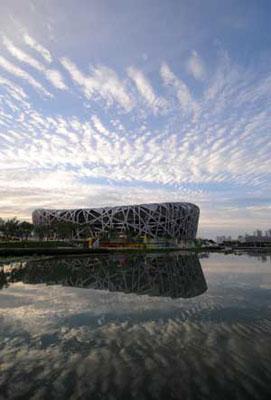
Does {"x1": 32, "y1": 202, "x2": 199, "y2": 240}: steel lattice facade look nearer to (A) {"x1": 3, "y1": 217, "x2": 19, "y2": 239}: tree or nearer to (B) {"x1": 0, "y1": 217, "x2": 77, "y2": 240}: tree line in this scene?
(B) {"x1": 0, "y1": 217, "x2": 77, "y2": 240}: tree line

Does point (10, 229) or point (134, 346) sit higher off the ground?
point (10, 229)

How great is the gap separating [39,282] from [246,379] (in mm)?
19291

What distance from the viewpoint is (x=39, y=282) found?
23.8 m

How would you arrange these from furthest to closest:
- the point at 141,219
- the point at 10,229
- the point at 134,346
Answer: the point at 141,219 → the point at 10,229 → the point at 134,346

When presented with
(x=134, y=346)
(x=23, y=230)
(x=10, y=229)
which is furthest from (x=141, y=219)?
(x=134, y=346)

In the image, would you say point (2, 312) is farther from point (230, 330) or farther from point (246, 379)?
point (246, 379)

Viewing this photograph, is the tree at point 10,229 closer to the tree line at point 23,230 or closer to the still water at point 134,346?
the tree line at point 23,230

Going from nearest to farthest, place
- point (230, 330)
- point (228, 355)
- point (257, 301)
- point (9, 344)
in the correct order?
1. point (228, 355)
2. point (9, 344)
3. point (230, 330)
4. point (257, 301)

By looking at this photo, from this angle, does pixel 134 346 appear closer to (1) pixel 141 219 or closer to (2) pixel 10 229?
(2) pixel 10 229

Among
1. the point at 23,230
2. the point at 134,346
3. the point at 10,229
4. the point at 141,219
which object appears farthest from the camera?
the point at 141,219

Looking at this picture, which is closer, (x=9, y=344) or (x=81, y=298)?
(x=9, y=344)

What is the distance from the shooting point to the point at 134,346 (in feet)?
30.6

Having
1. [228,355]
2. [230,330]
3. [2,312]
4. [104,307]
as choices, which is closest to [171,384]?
[228,355]

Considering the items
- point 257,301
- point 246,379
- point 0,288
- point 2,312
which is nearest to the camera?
point 246,379
